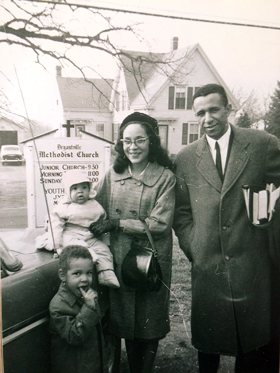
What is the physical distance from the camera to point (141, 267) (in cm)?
221

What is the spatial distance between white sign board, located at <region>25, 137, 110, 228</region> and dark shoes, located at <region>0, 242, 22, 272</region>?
32cm

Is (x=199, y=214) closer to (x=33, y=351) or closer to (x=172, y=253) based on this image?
(x=172, y=253)

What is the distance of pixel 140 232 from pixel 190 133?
73 cm

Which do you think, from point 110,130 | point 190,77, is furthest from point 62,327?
point 190,77

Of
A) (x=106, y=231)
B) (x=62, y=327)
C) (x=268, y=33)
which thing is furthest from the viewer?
(x=268, y=33)

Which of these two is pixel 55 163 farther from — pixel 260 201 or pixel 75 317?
pixel 260 201

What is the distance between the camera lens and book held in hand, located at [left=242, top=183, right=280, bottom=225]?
222 cm

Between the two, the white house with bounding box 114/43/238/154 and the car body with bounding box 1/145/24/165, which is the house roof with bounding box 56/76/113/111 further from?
the car body with bounding box 1/145/24/165

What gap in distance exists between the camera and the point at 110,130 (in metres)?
2.28

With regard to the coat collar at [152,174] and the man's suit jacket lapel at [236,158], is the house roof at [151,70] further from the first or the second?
the coat collar at [152,174]

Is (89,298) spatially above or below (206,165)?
below

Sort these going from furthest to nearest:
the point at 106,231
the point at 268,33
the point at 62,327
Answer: the point at 268,33 < the point at 106,231 < the point at 62,327

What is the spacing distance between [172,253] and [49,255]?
820mm

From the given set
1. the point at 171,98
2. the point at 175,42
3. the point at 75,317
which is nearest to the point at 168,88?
the point at 171,98
